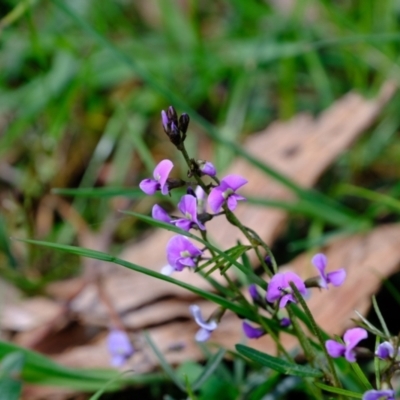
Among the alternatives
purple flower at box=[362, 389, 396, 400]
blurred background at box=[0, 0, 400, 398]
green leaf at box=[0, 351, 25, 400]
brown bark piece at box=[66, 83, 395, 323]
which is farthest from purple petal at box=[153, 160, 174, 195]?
blurred background at box=[0, 0, 400, 398]

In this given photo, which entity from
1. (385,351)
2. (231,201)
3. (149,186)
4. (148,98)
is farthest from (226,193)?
(148,98)

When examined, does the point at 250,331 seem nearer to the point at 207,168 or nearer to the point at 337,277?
the point at 337,277

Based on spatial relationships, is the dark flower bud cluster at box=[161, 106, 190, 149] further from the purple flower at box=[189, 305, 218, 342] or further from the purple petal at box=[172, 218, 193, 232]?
the purple flower at box=[189, 305, 218, 342]

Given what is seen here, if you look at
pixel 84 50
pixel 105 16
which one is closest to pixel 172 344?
pixel 84 50

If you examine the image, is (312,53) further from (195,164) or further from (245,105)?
(195,164)

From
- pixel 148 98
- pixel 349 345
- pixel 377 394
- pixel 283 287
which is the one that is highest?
pixel 148 98
